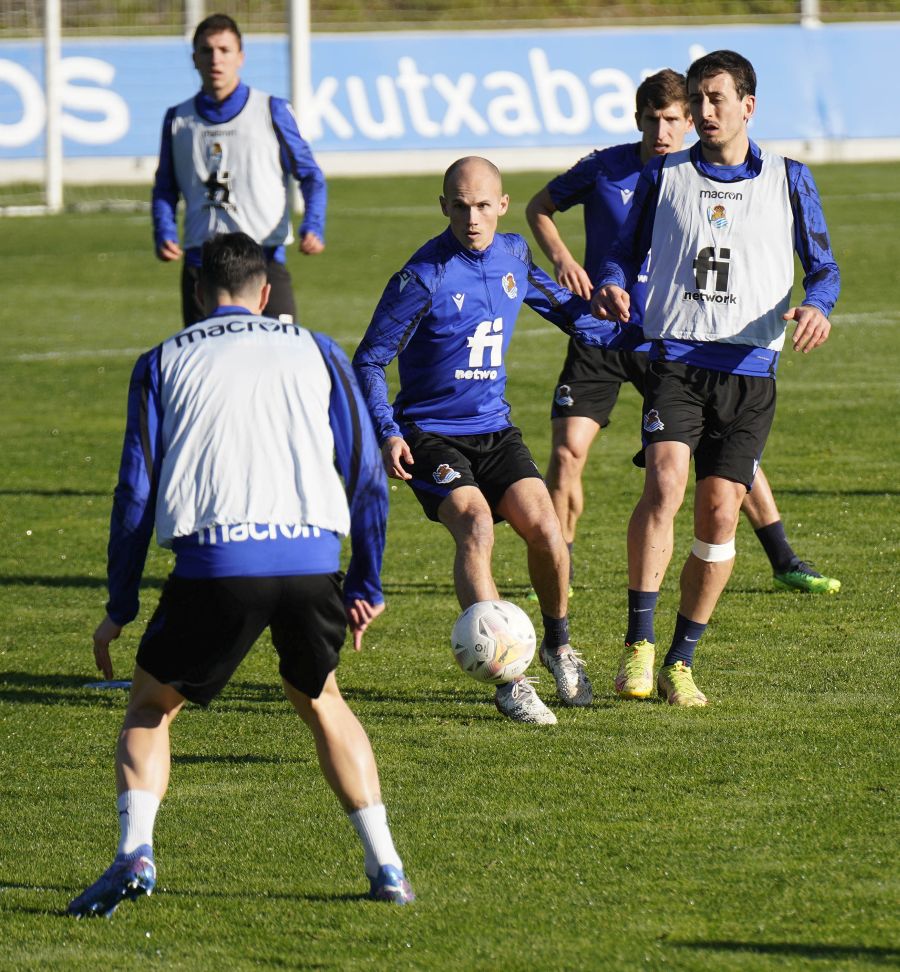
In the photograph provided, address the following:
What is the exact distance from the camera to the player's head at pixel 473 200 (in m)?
6.60

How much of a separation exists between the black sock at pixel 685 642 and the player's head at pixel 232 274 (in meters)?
2.66

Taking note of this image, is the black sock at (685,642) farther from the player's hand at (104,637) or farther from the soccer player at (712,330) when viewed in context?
the player's hand at (104,637)

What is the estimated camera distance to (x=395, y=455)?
20.4 ft

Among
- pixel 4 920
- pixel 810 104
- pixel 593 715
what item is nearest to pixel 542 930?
pixel 4 920

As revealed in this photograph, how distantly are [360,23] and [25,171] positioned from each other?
8.24 meters

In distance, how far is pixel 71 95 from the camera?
29.0 m

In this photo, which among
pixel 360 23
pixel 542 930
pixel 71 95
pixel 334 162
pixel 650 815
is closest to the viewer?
pixel 542 930

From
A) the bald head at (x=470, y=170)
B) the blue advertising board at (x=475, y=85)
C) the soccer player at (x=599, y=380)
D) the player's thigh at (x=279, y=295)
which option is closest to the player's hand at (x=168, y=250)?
the player's thigh at (x=279, y=295)

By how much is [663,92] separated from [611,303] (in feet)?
5.20

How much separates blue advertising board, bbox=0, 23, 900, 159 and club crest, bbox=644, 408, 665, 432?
2313 cm

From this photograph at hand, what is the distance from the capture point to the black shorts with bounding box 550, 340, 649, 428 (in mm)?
8461

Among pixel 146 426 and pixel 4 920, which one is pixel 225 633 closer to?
pixel 146 426

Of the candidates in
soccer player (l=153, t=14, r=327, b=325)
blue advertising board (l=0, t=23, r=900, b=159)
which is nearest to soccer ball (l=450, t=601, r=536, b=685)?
soccer player (l=153, t=14, r=327, b=325)

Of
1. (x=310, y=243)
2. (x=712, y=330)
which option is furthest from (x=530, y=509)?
(x=310, y=243)
